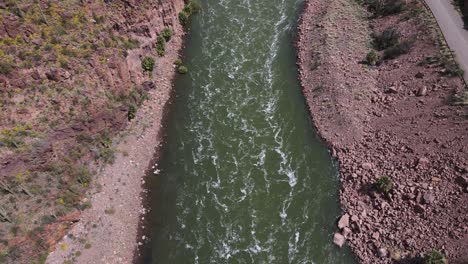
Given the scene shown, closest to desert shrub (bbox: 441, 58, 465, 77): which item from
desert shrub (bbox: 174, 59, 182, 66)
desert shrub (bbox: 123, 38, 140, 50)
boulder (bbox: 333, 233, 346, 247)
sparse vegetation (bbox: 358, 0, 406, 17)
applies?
sparse vegetation (bbox: 358, 0, 406, 17)

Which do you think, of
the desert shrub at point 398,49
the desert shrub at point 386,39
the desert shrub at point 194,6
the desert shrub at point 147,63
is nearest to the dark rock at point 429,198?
the desert shrub at point 398,49

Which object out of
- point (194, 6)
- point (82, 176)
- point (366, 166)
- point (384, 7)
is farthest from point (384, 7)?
point (82, 176)

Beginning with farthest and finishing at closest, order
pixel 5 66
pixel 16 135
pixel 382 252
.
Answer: pixel 5 66 → pixel 16 135 → pixel 382 252

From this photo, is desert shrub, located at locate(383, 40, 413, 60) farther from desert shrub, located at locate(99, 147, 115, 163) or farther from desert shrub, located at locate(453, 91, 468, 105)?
desert shrub, located at locate(99, 147, 115, 163)

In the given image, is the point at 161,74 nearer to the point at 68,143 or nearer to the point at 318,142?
the point at 68,143

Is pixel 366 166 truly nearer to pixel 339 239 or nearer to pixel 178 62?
pixel 339 239

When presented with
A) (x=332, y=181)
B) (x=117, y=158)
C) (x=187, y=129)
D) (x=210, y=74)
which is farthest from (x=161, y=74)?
(x=332, y=181)
